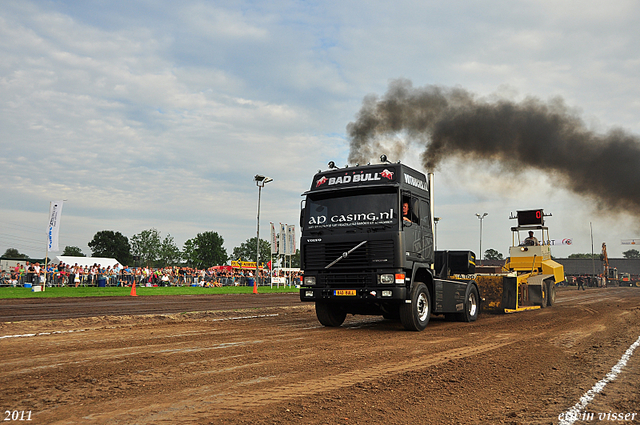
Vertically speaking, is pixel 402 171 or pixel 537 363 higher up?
pixel 402 171

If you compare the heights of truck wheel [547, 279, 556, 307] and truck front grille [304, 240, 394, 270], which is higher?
truck front grille [304, 240, 394, 270]

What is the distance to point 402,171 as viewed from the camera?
10.9 m

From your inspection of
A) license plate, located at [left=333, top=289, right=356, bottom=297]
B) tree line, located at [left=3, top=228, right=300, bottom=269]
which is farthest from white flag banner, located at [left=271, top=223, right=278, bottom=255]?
tree line, located at [left=3, top=228, right=300, bottom=269]

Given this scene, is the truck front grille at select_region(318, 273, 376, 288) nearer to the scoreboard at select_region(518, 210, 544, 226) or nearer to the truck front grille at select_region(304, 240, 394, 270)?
the truck front grille at select_region(304, 240, 394, 270)

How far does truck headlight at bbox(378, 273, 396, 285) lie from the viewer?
1012cm

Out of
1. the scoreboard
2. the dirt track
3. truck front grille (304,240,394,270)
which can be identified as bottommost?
the dirt track

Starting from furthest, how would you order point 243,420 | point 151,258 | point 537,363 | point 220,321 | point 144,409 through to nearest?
point 151,258 < point 220,321 < point 537,363 < point 144,409 < point 243,420

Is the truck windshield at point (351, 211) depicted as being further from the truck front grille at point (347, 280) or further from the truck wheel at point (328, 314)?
the truck wheel at point (328, 314)

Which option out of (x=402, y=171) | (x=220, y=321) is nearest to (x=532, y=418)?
(x=402, y=171)

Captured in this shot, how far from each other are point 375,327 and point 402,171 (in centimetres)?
404

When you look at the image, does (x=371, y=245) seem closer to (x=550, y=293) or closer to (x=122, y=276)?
(x=550, y=293)

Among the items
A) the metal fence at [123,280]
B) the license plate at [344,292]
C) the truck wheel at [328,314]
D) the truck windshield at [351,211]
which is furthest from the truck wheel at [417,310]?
the metal fence at [123,280]

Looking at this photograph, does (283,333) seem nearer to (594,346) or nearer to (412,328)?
(412,328)

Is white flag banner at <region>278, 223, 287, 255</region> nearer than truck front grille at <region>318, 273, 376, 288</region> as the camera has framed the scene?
No
